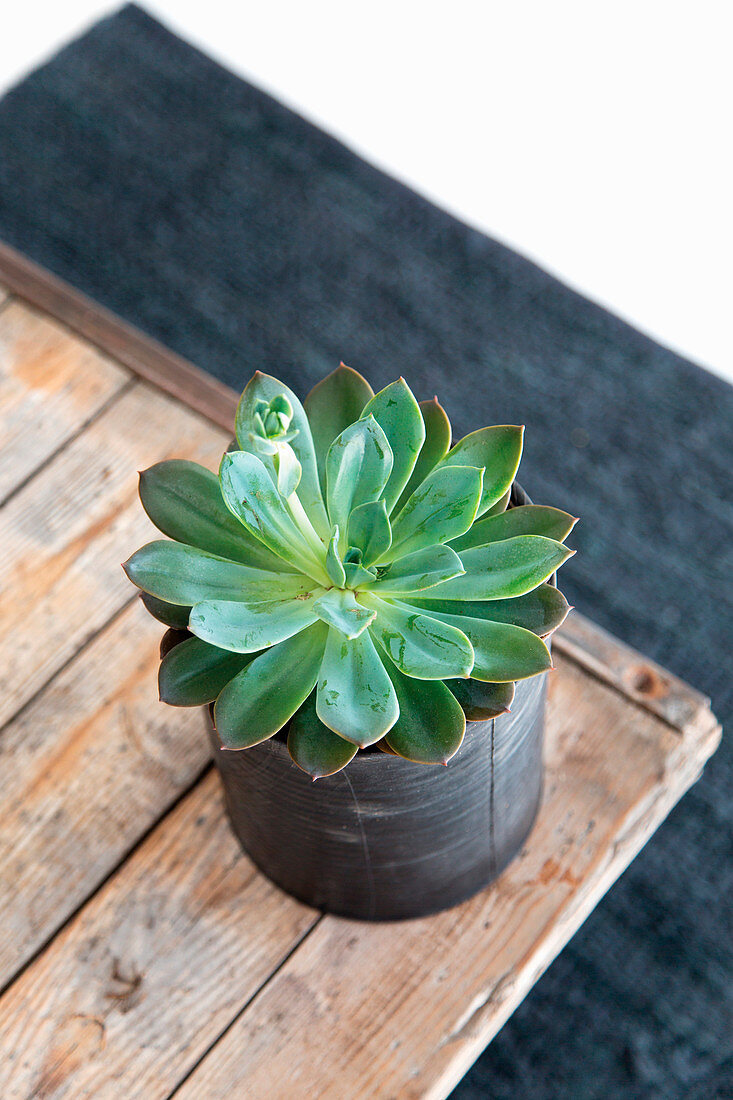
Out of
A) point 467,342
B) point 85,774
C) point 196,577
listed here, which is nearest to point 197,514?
point 196,577

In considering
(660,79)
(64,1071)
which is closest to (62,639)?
→ (64,1071)

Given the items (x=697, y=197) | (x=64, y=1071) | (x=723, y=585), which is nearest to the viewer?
(x=64, y=1071)

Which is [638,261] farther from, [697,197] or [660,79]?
[660,79]

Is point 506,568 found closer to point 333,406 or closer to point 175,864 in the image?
point 333,406

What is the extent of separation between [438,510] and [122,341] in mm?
600

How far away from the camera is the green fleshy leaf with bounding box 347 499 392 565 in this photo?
0.67 m

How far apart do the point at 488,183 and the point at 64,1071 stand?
5.69 ft

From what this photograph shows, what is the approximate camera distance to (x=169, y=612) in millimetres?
729

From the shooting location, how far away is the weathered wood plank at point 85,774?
37.3 inches

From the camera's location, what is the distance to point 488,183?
6.82ft

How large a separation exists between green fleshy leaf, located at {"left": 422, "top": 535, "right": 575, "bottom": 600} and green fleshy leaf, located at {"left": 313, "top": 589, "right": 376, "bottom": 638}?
7cm

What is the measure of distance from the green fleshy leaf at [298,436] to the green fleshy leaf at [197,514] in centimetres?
4

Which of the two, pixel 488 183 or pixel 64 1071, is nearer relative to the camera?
pixel 64 1071

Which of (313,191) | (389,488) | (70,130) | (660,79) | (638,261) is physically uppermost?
(389,488)
